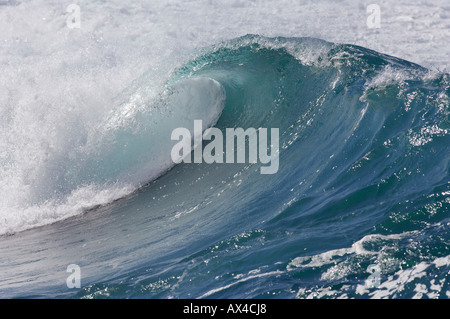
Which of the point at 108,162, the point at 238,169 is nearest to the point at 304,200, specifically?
the point at 238,169

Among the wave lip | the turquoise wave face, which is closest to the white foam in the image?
the wave lip

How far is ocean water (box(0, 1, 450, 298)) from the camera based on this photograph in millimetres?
5781

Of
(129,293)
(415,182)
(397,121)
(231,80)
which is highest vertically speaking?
(231,80)

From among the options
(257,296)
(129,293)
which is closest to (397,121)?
(257,296)

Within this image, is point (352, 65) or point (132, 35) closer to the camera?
point (352, 65)

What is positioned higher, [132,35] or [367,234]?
[132,35]

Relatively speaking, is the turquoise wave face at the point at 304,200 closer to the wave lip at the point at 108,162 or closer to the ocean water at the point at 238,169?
the ocean water at the point at 238,169

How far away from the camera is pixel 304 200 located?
743 centimetres

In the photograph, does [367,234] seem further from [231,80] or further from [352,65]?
[231,80]

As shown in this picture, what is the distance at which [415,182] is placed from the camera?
710 cm

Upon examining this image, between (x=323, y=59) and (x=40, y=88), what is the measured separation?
249 inches

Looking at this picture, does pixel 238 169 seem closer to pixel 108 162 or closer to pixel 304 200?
pixel 304 200

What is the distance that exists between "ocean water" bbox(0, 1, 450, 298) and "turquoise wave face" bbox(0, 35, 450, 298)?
0.03 m

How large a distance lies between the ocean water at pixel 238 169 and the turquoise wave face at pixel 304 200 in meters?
0.03
